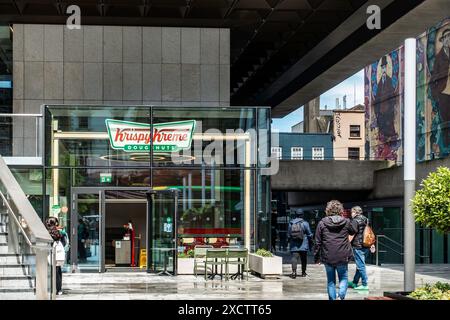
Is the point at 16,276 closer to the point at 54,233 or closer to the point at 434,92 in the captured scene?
the point at 54,233

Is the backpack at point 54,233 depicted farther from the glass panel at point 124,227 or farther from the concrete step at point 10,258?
the glass panel at point 124,227

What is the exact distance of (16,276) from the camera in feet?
37.3

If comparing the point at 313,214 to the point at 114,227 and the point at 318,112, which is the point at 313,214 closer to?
the point at 114,227

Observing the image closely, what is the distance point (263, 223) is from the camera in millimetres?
24594

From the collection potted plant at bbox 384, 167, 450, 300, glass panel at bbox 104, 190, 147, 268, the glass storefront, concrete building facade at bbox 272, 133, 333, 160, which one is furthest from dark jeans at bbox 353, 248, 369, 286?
concrete building facade at bbox 272, 133, 333, 160

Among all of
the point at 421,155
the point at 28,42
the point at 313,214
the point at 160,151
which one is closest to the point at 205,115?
the point at 160,151

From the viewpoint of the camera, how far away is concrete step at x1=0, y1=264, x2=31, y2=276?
37.2 feet

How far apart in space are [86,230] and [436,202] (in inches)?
582

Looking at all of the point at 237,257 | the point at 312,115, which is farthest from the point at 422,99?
the point at 237,257

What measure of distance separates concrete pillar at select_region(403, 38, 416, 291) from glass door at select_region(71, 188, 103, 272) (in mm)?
13013

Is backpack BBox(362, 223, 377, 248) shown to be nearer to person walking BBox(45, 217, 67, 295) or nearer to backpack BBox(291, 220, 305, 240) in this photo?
backpack BBox(291, 220, 305, 240)

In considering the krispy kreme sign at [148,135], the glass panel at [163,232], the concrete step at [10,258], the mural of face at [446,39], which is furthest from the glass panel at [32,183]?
the mural of face at [446,39]

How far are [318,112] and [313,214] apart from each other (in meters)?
43.1

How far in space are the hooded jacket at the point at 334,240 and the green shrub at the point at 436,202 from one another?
1.59 meters
